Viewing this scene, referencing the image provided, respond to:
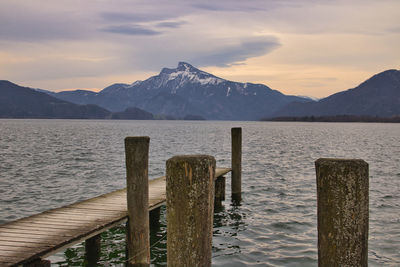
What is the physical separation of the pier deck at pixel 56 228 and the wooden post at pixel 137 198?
391 millimetres

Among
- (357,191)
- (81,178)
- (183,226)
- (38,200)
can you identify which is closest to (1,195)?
(38,200)

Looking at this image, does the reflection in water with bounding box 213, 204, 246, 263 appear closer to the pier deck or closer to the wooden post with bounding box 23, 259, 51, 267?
the pier deck

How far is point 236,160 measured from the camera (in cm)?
1574

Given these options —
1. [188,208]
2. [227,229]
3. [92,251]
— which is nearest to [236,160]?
[227,229]

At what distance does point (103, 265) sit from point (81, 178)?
14.4 metres

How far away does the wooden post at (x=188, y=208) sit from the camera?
3.79 m

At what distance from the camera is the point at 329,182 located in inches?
144

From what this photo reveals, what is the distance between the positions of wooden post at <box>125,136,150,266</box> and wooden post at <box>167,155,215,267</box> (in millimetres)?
3810

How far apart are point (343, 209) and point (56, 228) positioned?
553 centimetres

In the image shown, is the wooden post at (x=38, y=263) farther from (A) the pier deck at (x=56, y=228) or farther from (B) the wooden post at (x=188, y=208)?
(B) the wooden post at (x=188, y=208)

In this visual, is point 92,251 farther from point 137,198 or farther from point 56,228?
point 137,198

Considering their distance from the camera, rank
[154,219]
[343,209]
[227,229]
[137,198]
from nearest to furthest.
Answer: [343,209]
[137,198]
[154,219]
[227,229]

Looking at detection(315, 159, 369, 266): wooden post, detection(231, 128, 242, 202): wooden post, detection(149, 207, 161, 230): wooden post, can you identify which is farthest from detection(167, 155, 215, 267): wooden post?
detection(231, 128, 242, 202): wooden post

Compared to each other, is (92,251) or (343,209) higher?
(343,209)
